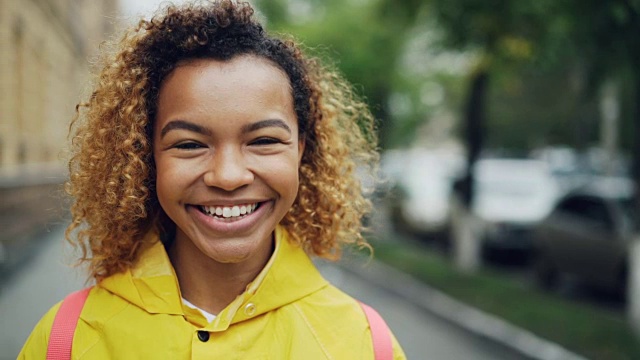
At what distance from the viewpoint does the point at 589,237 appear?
10.4 m

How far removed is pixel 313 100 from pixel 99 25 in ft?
112

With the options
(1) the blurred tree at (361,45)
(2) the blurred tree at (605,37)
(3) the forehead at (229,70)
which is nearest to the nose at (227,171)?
(3) the forehead at (229,70)

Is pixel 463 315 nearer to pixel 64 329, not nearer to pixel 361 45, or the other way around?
pixel 361 45

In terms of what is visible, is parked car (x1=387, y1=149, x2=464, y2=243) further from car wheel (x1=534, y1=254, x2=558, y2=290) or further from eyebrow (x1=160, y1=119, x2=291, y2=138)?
eyebrow (x1=160, y1=119, x2=291, y2=138)

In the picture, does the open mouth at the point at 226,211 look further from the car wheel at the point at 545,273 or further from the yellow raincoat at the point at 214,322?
the car wheel at the point at 545,273

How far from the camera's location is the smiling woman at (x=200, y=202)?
176cm

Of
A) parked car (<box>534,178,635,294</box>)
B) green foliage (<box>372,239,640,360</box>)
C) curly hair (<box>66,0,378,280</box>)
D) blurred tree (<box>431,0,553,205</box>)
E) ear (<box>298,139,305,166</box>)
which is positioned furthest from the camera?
parked car (<box>534,178,635,294</box>)

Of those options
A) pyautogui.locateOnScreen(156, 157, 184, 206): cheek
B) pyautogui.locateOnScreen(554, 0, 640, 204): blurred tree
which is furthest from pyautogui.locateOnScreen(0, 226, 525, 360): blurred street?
pyautogui.locateOnScreen(156, 157, 184, 206): cheek

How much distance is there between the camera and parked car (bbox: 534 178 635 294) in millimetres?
9812

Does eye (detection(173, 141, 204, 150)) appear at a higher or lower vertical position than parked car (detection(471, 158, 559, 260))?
higher

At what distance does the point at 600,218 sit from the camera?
10523 millimetres

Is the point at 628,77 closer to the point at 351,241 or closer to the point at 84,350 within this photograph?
the point at 351,241

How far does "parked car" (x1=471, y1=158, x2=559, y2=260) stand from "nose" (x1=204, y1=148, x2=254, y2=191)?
35.6 feet

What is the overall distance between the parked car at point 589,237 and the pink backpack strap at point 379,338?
8053mm
